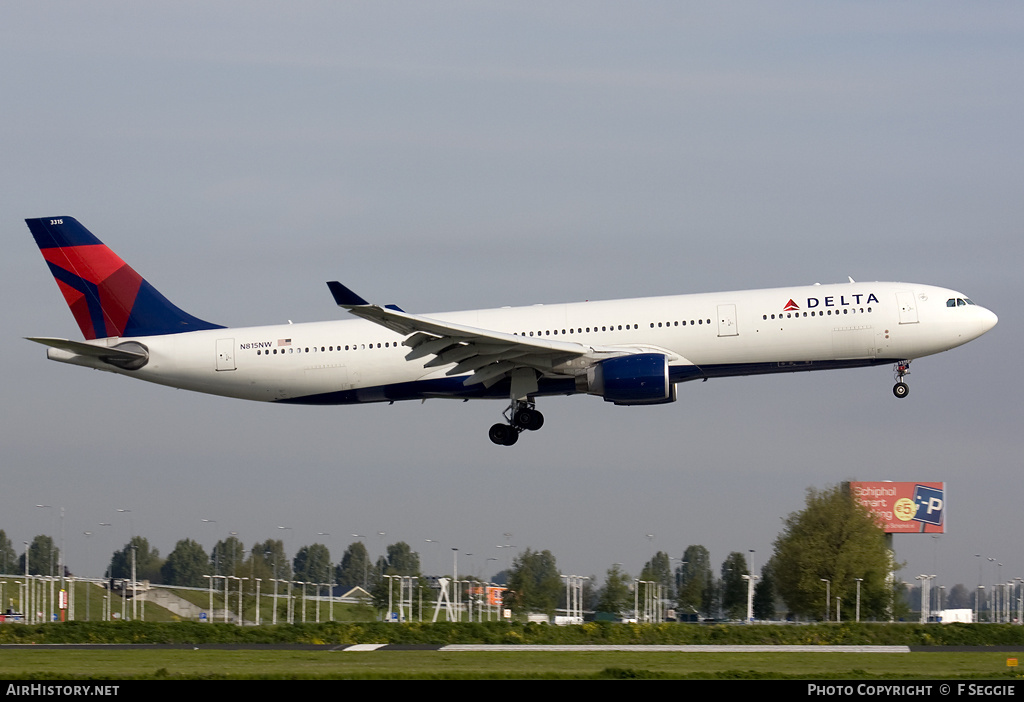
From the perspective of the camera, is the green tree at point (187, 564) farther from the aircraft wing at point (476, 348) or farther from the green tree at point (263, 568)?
the aircraft wing at point (476, 348)

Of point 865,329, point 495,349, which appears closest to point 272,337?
point 495,349

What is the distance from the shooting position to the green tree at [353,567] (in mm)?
186238

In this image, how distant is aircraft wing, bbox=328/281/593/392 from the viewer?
1439 inches

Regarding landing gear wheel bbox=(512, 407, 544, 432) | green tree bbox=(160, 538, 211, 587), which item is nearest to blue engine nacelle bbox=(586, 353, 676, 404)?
landing gear wheel bbox=(512, 407, 544, 432)

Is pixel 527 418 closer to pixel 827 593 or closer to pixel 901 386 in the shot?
pixel 901 386

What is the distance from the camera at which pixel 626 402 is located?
38.6 m

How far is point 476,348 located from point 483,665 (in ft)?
42.3

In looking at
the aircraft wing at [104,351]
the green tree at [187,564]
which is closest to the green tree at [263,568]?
the green tree at [187,564]

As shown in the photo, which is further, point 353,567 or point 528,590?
point 353,567

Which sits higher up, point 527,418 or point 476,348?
point 476,348

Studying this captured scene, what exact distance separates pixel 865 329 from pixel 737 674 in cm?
1642

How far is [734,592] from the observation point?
9075 cm

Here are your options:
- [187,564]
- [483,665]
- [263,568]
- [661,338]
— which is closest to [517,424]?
[661,338]
